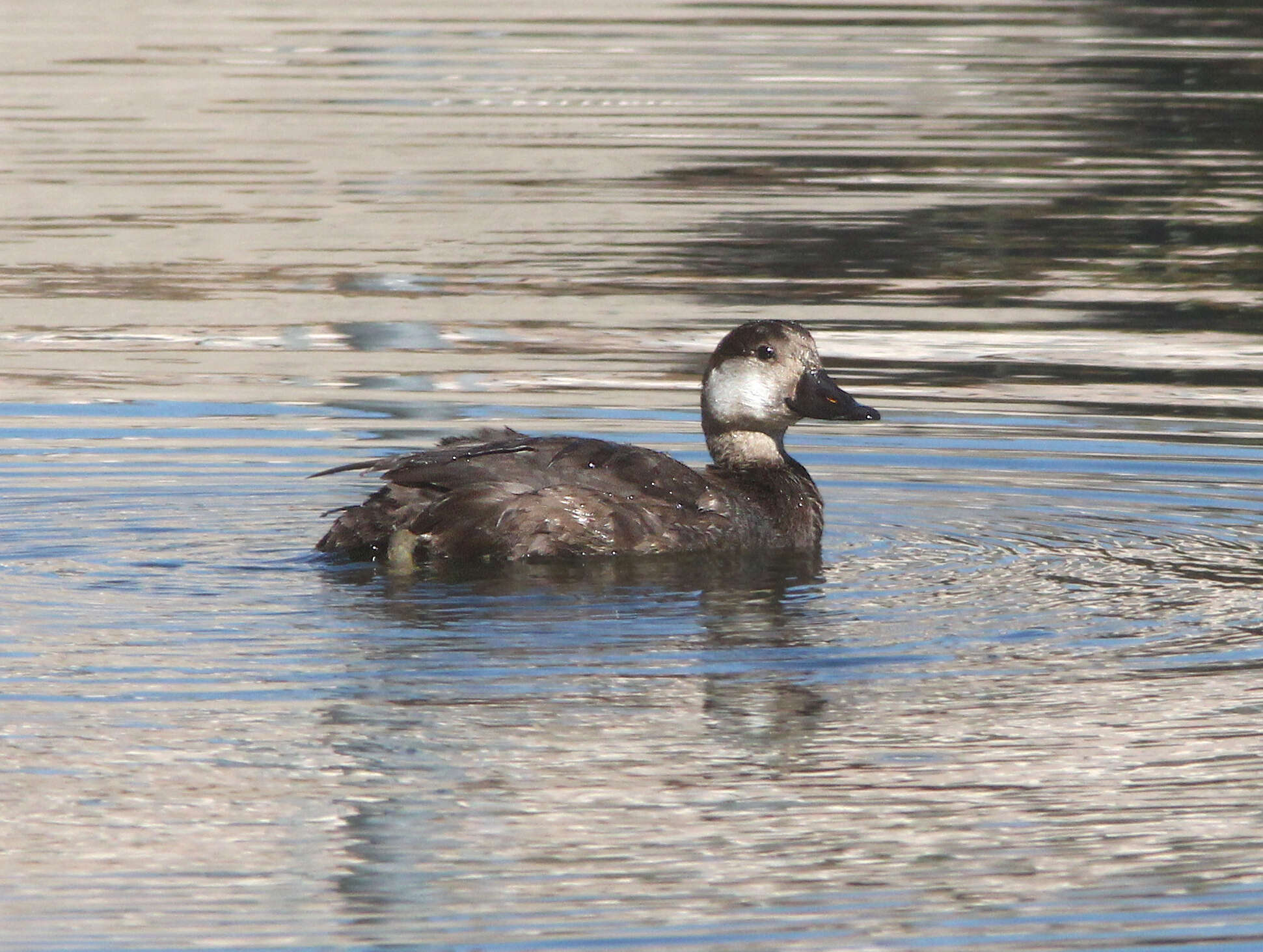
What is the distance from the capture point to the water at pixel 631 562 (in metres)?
5.31

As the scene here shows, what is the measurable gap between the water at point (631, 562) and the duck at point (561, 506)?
4.8 inches

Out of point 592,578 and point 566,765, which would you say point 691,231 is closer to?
point 592,578

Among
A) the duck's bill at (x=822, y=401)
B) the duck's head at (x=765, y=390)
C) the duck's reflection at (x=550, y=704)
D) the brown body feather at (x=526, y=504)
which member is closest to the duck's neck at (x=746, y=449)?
the duck's head at (x=765, y=390)

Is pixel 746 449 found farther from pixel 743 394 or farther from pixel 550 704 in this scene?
pixel 550 704

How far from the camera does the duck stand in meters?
7.99

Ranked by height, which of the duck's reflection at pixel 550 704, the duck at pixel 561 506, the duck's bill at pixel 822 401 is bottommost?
the duck's reflection at pixel 550 704

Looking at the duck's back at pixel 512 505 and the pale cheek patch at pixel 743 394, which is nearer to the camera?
the duck's back at pixel 512 505

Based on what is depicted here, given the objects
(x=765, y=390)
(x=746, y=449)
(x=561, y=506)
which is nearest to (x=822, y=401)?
(x=765, y=390)

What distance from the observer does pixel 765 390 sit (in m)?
9.00

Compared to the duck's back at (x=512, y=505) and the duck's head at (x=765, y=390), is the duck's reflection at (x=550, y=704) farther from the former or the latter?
the duck's head at (x=765, y=390)

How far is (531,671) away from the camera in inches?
264

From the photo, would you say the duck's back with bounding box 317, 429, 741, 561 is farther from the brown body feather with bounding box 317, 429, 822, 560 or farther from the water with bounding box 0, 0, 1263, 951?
the water with bounding box 0, 0, 1263, 951

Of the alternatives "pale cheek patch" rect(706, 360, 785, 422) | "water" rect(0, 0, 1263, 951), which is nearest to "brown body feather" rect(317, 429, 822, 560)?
"water" rect(0, 0, 1263, 951)

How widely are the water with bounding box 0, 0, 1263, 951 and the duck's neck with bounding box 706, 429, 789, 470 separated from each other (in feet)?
1.38
